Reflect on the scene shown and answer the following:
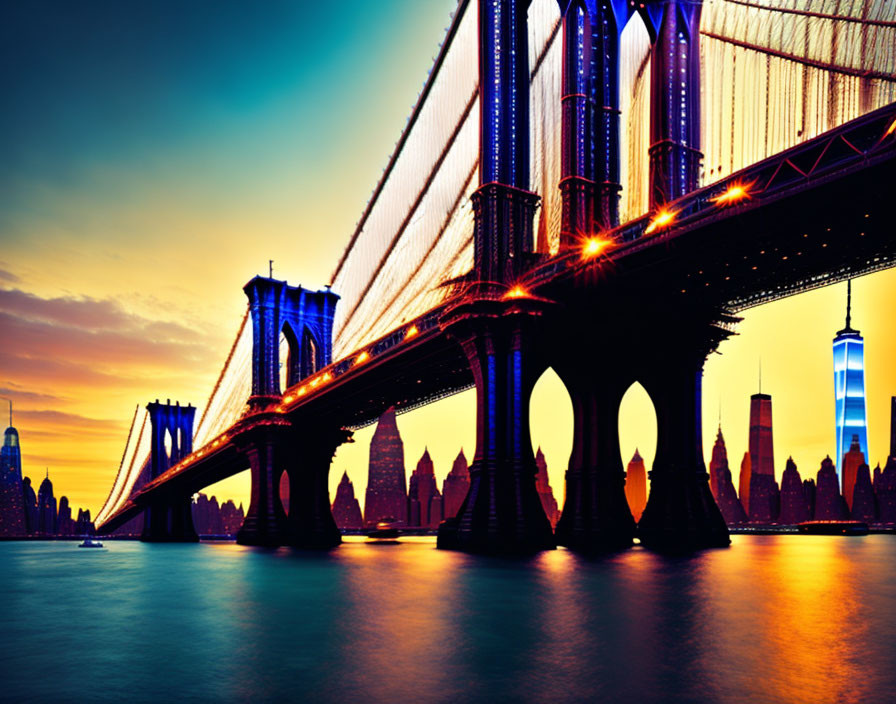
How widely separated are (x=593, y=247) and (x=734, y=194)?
18.5ft

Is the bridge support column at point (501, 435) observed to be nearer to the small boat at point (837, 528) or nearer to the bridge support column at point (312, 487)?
the bridge support column at point (312, 487)

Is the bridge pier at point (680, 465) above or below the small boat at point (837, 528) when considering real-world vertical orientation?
above

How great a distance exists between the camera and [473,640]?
10297mm

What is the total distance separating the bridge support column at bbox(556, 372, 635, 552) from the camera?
32.9m

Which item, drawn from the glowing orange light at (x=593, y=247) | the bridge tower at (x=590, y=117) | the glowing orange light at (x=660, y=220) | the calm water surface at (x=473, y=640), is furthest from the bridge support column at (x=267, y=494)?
the glowing orange light at (x=660, y=220)

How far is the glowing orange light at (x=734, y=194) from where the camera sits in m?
21.4

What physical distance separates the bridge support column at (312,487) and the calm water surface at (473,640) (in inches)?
1323

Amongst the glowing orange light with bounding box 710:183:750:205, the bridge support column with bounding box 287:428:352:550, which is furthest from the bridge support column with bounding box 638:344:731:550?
the bridge support column with bounding box 287:428:352:550

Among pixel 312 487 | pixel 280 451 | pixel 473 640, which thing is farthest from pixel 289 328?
pixel 473 640

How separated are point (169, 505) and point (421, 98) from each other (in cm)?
6189

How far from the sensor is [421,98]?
43781 mm

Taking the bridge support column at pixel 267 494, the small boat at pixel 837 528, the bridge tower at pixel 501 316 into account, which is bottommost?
the small boat at pixel 837 528

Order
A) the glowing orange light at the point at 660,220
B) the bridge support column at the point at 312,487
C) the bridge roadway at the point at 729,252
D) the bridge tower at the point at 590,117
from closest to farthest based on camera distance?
the bridge roadway at the point at 729,252, the glowing orange light at the point at 660,220, the bridge tower at the point at 590,117, the bridge support column at the point at 312,487

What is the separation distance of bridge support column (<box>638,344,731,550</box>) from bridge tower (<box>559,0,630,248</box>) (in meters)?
6.46
